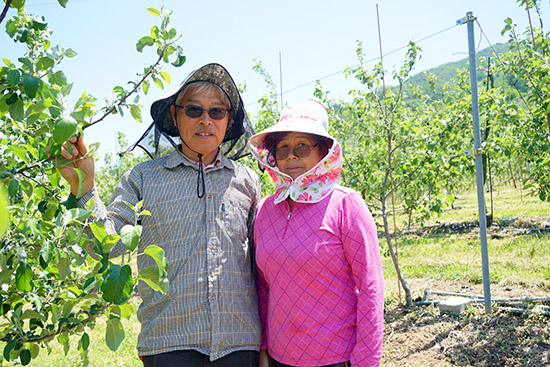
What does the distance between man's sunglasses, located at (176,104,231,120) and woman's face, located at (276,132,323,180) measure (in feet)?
1.03

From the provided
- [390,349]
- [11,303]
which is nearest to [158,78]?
[11,303]

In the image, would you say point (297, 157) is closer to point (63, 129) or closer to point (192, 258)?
point (192, 258)

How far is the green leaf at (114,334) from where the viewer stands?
38.7 inches

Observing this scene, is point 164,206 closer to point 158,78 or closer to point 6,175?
point 158,78

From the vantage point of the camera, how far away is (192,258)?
5.74ft

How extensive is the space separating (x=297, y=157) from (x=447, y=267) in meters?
5.60

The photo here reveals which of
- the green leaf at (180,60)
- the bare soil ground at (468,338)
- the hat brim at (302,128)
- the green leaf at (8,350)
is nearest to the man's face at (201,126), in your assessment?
the hat brim at (302,128)

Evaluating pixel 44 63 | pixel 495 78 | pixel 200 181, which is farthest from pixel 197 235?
pixel 495 78

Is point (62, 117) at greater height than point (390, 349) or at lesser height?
greater

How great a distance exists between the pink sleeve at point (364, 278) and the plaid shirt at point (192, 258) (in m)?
0.42

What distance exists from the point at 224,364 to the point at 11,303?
768 millimetres

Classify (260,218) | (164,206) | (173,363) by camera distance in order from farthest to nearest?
(260,218), (164,206), (173,363)

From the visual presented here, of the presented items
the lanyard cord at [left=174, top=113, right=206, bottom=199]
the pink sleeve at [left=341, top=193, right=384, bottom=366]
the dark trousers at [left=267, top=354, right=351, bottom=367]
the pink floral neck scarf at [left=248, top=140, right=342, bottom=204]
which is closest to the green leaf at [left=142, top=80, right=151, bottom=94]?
the lanyard cord at [left=174, top=113, right=206, bottom=199]

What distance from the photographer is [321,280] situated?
1.81 meters
